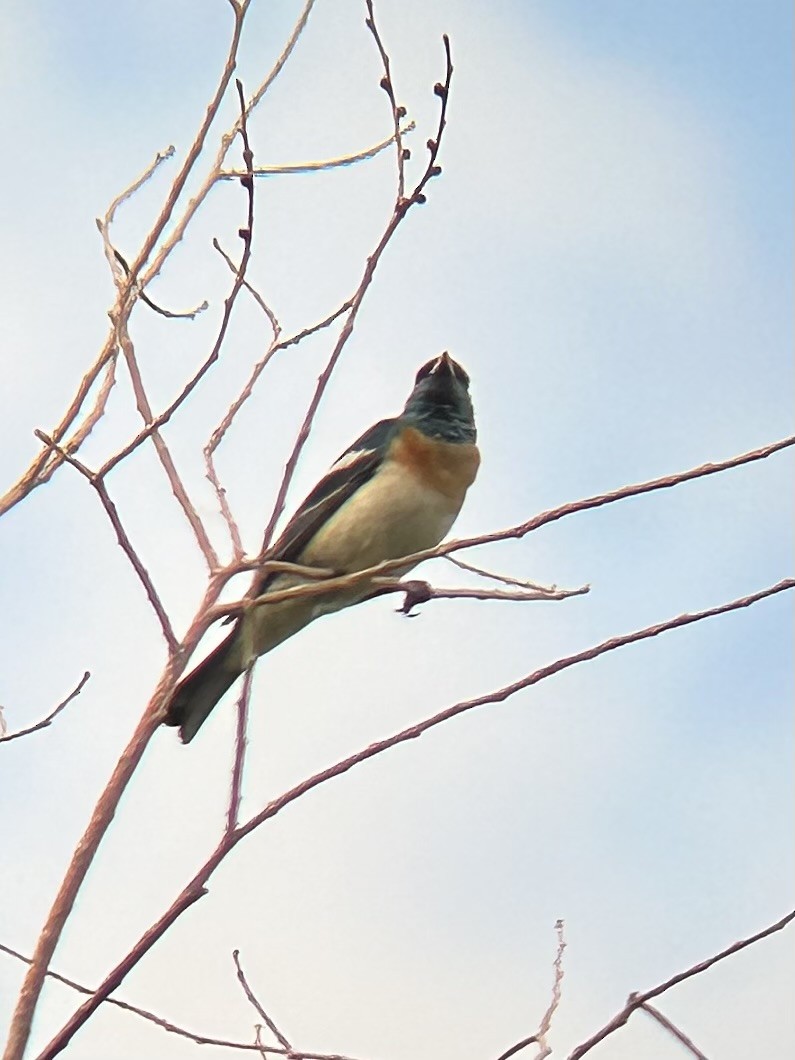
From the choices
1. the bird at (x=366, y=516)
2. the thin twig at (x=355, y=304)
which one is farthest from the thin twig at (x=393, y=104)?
the bird at (x=366, y=516)

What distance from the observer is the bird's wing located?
13.1 feet

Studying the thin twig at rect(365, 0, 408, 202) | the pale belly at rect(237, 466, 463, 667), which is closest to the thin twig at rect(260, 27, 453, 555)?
the thin twig at rect(365, 0, 408, 202)

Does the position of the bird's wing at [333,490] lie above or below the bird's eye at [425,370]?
below

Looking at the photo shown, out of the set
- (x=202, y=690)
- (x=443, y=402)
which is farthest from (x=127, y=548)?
(x=443, y=402)

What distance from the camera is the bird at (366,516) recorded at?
12.7 feet

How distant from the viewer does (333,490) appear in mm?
4035

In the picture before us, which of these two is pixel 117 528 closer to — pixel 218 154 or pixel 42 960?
pixel 42 960

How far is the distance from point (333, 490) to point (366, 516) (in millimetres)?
197

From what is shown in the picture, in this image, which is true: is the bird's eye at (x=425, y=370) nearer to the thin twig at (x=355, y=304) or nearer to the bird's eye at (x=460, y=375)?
the bird's eye at (x=460, y=375)

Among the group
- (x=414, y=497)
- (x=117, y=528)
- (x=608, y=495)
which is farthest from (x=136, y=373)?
(x=414, y=497)

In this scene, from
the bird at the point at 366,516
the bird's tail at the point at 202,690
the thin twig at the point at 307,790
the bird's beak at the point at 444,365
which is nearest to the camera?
the thin twig at the point at 307,790

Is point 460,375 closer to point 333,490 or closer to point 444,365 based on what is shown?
point 444,365

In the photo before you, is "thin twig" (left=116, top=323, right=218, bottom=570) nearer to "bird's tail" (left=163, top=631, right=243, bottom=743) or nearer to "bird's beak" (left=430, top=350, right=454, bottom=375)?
"bird's tail" (left=163, top=631, right=243, bottom=743)

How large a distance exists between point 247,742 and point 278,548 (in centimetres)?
157
